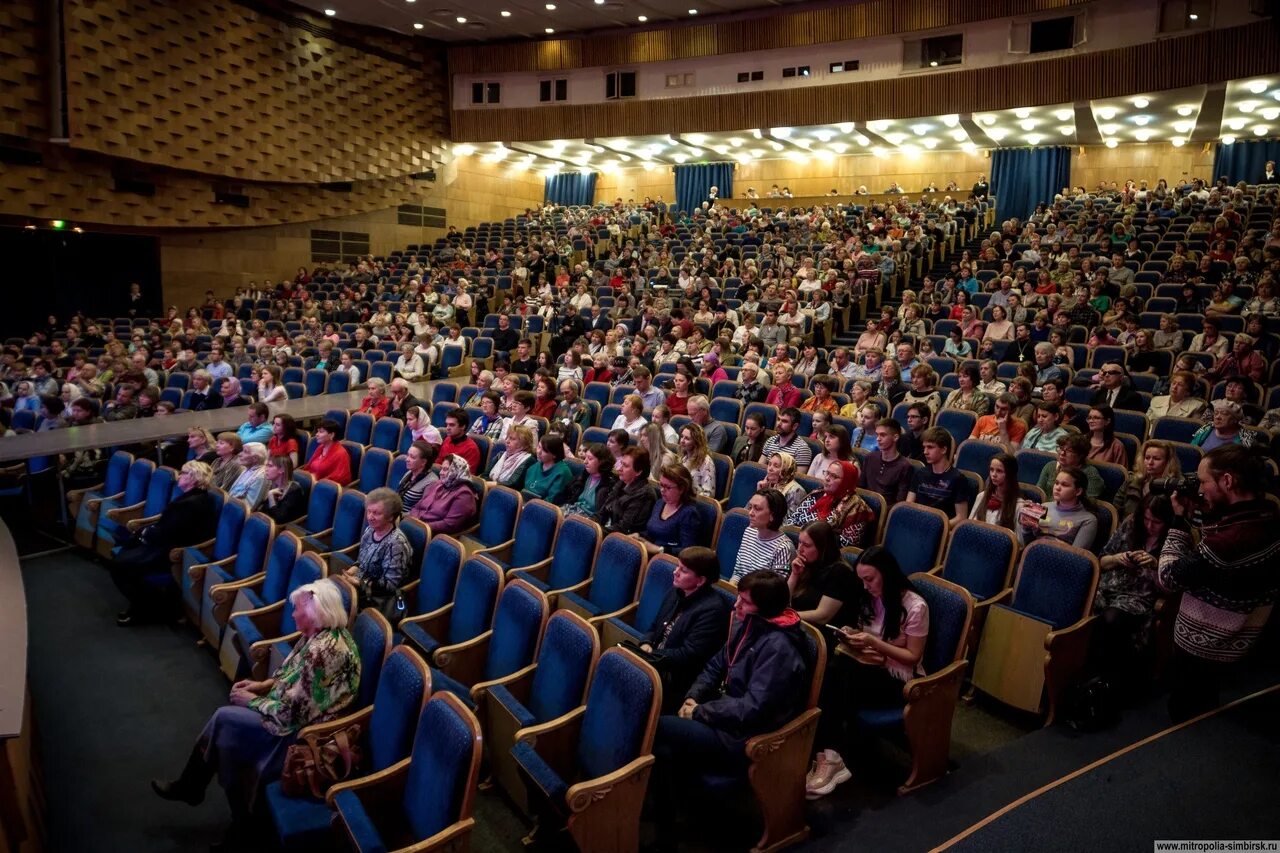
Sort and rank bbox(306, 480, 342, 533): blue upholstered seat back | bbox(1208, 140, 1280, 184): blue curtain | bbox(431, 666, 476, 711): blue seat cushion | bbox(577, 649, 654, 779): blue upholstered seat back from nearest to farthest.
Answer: bbox(577, 649, 654, 779): blue upholstered seat back → bbox(431, 666, 476, 711): blue seat cushion → bbox(306, 480, 342, 533): blue upholstered seat back → bbox(1208, 140, 1280, 184): blue curtain

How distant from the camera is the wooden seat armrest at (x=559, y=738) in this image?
1924mm

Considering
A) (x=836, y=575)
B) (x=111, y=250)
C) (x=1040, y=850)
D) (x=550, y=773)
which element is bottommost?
(x=1040, y=850)

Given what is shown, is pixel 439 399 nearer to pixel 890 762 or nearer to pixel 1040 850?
pixel 890 762

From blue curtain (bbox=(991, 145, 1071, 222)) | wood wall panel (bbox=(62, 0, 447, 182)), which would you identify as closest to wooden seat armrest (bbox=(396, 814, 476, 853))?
wood wall panel (bbox=(62, 0, 447, 182))

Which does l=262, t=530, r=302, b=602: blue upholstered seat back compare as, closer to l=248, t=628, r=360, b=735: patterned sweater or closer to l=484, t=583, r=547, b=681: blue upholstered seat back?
l=248, t=628, r=360, b=735: patterned sweater

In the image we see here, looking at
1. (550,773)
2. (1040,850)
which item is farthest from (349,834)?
(1040,850)

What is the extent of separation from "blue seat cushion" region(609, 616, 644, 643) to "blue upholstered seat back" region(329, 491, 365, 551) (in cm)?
137

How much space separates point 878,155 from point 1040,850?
51.2 ft

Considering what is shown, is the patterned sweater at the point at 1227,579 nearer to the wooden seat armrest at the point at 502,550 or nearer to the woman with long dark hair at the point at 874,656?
the woman with long dark hair at the point at 874,656

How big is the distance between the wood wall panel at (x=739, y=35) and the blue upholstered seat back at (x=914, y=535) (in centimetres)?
1049

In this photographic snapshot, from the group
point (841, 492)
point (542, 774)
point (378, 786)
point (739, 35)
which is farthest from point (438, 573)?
point (739, 35)

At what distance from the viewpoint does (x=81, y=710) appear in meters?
2.81

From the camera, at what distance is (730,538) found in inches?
115

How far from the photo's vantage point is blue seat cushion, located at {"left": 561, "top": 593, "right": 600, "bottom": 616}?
2.61 meters
